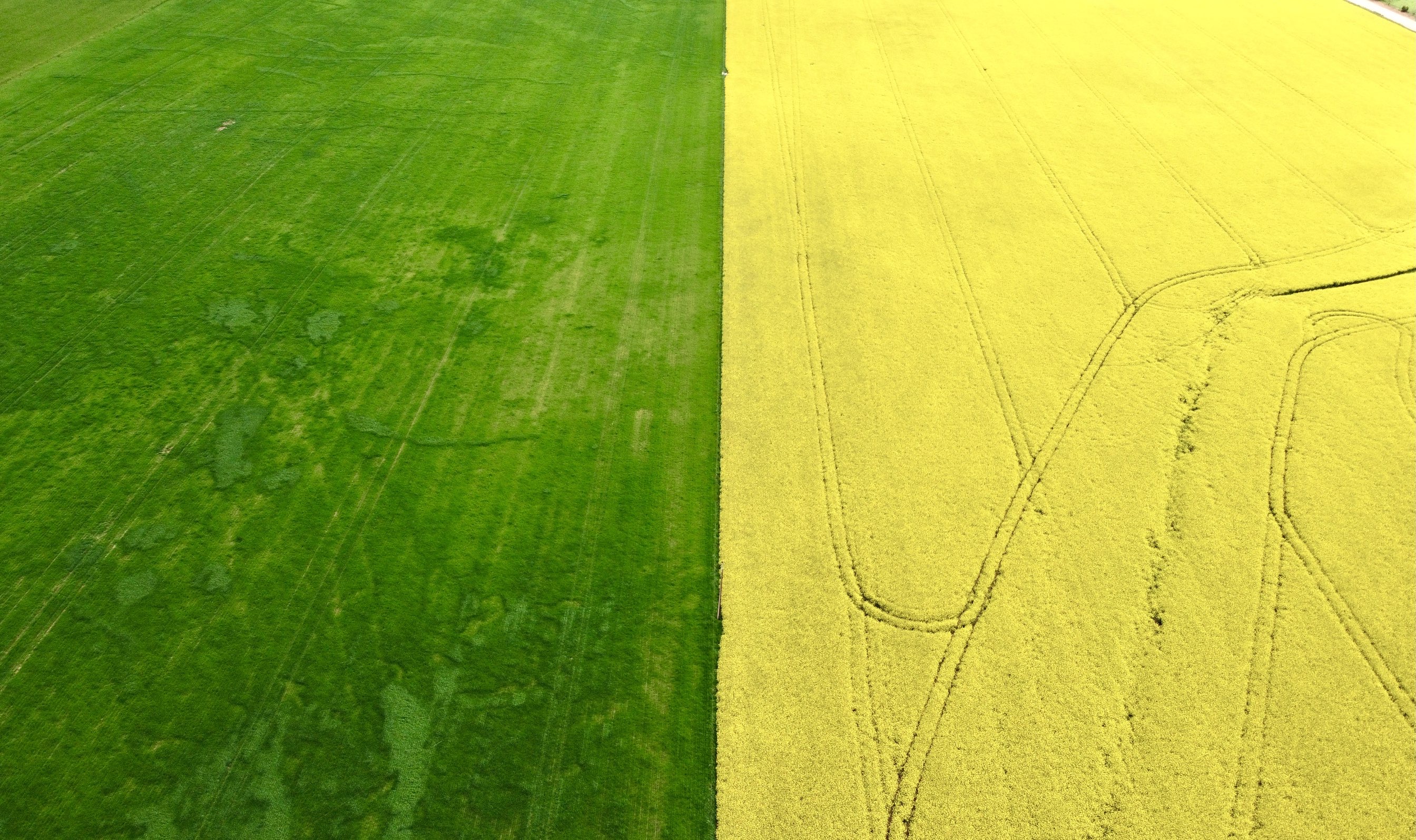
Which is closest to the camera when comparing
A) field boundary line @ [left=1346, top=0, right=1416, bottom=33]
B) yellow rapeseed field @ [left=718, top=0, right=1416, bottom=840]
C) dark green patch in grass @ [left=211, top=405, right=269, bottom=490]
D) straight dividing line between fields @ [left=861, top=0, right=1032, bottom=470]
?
yellow rapeseed field @ [left=718, top=0, right=1416, bottom=840]

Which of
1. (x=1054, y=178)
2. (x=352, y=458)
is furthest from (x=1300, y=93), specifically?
(x=352, y=458)

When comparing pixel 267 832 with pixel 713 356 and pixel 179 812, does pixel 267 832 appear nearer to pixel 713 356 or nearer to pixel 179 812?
pixel 179 812

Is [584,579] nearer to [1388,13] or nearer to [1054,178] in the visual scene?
[1054,178]

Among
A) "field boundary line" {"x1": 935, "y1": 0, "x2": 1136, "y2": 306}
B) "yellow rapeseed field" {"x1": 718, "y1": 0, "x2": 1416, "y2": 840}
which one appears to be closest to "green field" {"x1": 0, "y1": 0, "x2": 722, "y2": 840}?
"yellow rapeseed field" {"x1": 718, "y1": 0, "x2": 1416, "y2": 840}

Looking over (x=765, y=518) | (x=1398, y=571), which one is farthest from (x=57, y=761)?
(x=1398, y=571)

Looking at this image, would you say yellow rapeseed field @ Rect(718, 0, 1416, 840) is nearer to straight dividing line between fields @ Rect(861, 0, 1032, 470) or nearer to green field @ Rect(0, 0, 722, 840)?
straight dividing line between fields @ Rect(861, 0, 1032, 470)

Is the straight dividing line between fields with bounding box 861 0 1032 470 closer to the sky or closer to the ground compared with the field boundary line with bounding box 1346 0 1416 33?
closer to the ground
